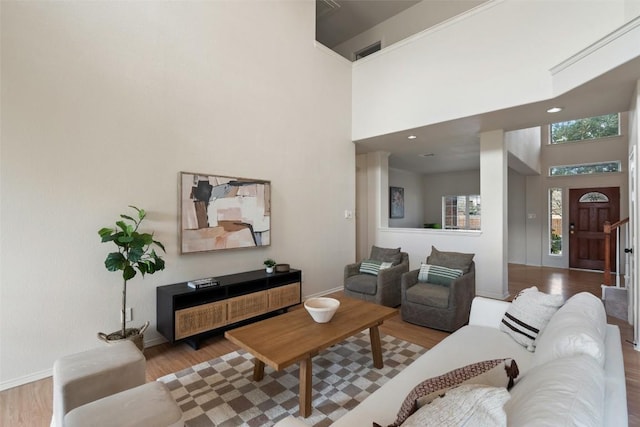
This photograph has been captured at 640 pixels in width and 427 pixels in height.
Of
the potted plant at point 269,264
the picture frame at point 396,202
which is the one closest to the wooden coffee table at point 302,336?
the potted plant at point 269,264

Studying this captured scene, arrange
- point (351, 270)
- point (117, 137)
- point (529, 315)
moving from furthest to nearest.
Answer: point (351, 270)
point (117, 137)
point (529, 315)

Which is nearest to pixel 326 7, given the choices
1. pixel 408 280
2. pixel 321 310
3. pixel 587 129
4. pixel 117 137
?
pixel 117 137

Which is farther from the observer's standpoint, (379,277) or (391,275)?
(391,275)

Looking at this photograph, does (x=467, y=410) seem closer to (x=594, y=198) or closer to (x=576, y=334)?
(x=576, y=334)

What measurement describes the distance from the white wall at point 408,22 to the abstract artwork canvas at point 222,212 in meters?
4.33

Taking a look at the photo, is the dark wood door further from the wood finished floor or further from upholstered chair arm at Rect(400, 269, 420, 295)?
upholstered chair arm at Rect(400, 269, 420, 295)

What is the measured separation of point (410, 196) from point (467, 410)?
9532 millimetres

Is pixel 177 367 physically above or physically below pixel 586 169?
below

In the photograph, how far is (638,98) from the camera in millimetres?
2984

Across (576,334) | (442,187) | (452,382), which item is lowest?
(452,382)

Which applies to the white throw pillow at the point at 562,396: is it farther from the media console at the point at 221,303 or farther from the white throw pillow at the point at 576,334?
the media console at the point at 221,303

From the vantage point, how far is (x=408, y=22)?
5.89m

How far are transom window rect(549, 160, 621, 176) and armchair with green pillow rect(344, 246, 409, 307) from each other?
554cm

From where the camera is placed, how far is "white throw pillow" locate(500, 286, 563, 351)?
200cm
